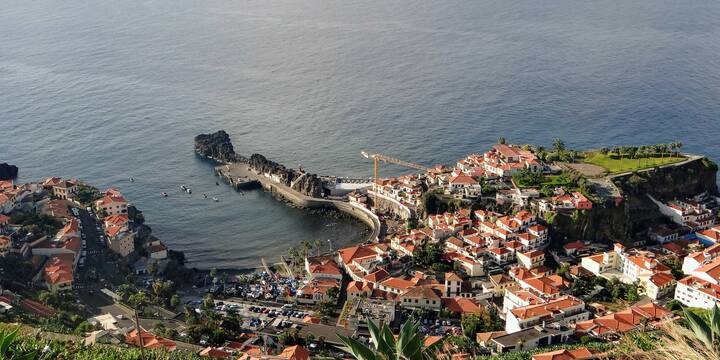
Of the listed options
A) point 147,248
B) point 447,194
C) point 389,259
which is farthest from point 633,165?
point 147,248

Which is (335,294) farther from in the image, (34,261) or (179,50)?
(179,50)

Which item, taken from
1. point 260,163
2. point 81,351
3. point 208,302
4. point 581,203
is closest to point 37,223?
point 208,302

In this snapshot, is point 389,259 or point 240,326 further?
point 389,259

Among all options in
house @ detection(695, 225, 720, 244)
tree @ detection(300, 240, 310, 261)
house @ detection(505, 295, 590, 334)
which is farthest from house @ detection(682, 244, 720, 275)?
tree @ detection(300, 240, 310, 261)

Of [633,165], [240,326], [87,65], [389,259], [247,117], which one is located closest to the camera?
[240,326]

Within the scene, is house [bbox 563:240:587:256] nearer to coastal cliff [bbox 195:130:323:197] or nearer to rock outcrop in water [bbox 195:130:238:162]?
coastal cliff [bbox 195:130:323:197]

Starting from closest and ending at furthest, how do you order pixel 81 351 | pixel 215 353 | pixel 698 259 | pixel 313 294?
pixel 81 351, pixel 215 353, pixel 313 294, pixel 698 259

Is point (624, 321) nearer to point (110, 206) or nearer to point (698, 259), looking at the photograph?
point (698, 259)
